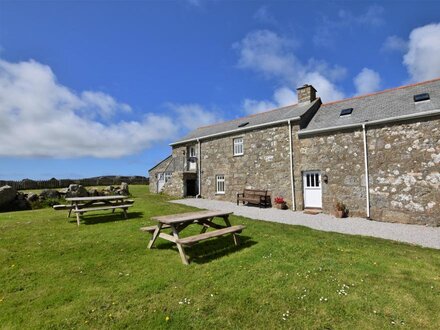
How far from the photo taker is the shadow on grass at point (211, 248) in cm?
586

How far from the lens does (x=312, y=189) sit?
13695 millimetres

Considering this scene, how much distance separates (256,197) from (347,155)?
5.51m

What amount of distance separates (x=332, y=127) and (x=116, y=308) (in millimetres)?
12075

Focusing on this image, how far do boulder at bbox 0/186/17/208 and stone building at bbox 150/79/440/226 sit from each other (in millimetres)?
11510

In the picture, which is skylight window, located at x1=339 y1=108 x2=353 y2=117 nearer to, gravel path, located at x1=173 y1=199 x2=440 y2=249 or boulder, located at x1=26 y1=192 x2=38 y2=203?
gravel path, located at x1=173 y1=199 x2=440 y2=249

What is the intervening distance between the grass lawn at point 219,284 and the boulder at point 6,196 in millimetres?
7449

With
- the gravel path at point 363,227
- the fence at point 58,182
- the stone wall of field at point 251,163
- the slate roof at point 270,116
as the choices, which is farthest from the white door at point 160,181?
the gravel path at point 363,227

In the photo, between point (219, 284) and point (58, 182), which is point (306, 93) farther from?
point (58, 182)

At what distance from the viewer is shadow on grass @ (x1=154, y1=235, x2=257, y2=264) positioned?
586cm

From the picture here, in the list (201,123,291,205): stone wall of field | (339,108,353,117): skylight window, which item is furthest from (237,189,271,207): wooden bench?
(339,108,353,117): skylight window

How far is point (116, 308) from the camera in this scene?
3.76 meters

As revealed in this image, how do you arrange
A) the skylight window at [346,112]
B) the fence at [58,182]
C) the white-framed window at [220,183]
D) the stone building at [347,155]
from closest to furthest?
the stone building at [347,155] → the skylight window at [346,112] → the white-framed window at [220,183] → the fence at [58,182]

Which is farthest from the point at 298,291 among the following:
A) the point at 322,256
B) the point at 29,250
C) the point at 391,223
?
the point at 391,223

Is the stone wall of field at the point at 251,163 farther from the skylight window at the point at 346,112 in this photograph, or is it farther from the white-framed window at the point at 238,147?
the skylight window at the point at 346,112
